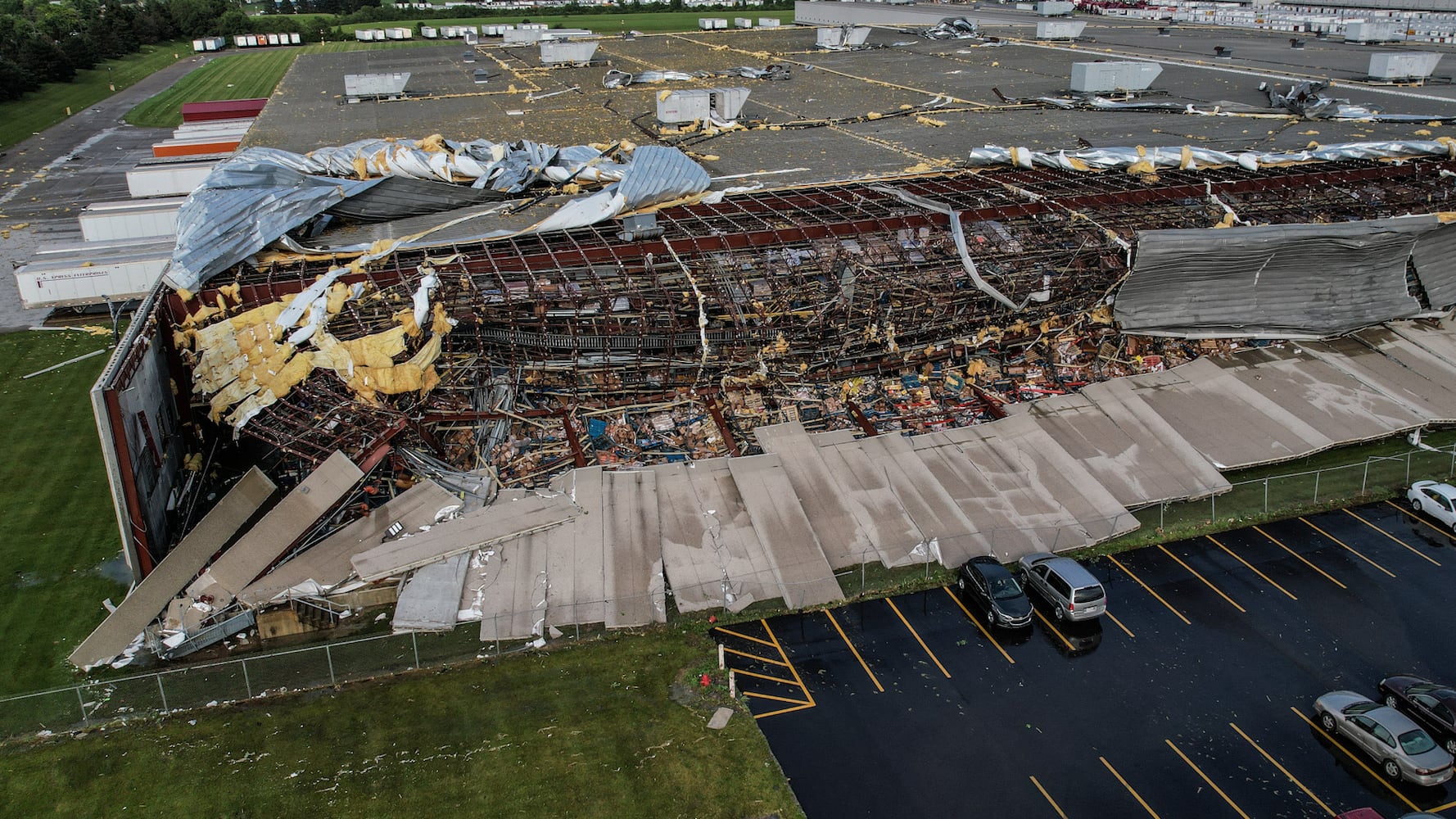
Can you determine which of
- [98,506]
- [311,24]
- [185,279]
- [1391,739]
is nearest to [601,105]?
[185,279]

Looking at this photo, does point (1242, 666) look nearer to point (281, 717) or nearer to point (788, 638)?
point (788, 638)

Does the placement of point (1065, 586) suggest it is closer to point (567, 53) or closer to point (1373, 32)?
point (567, 53)

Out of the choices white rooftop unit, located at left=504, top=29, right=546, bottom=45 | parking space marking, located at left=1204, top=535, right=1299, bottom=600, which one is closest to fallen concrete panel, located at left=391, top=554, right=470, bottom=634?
parking space marking, located at left=1204, top=535, right=1299, bottom=600

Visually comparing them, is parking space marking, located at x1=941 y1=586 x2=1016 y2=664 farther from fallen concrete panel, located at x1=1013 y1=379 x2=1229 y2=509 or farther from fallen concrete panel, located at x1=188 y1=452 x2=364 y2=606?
fallen concrete panel, located at x1=188 y1=452 x2=364 y2=606

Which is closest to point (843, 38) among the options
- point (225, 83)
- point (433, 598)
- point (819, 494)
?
point (225, 83)

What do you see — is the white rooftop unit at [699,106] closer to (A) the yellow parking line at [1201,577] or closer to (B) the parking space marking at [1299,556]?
(A) the yellow parking line at [1201,577]
